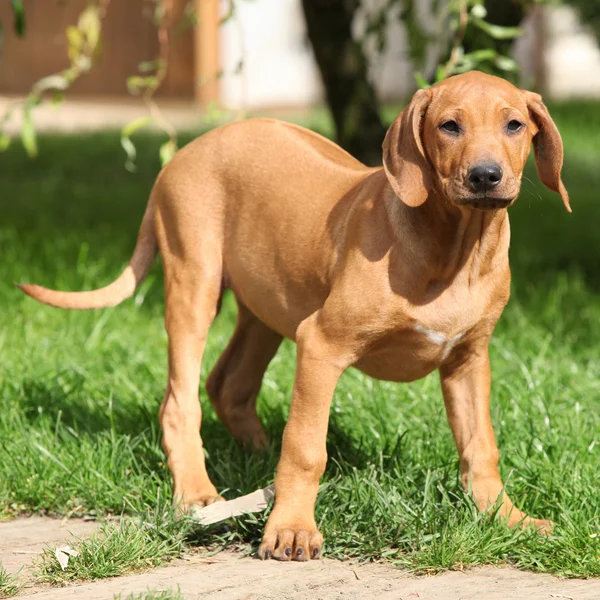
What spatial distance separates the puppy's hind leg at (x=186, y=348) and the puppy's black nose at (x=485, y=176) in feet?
4.27

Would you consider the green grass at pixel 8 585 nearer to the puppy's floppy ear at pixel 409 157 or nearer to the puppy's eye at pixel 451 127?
the puppy's floppy ear at pixel 409 157

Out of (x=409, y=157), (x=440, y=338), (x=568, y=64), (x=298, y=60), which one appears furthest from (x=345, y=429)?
(x=568, y=64)

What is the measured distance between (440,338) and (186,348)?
1.05 metres

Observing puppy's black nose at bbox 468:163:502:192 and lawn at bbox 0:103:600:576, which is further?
lawn at bbox 0:103:600:576

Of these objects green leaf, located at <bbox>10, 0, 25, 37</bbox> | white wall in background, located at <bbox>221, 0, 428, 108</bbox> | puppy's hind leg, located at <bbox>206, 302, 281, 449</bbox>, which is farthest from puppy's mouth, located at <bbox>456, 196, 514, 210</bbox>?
white wall in background, located at <bbox>221, 0, 428, 108</bbox>

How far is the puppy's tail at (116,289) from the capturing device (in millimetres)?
4273

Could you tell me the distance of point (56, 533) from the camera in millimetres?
3832

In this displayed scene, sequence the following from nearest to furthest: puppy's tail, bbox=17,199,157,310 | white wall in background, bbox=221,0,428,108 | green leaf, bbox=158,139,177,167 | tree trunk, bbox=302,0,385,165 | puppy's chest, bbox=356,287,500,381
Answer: puppy's chest, bbox=356,287,500,381 → puppy's tail, bbox=17,199,157,310 → green leaf, bbox=158,139,177,167 → tree trunk, bbox=302,0,385,165 → white wall in background, bbox=221,0,428,108

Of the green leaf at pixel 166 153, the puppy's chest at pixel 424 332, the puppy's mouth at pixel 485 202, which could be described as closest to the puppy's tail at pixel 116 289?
the green leaf at pixel 166 153

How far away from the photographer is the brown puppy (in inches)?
135

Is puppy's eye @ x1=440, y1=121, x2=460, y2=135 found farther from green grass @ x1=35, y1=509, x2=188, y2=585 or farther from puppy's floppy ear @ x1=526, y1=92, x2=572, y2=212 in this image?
green grass @ x1=35, y1=509, x2=188, y2=585

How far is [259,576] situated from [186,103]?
15.6 m

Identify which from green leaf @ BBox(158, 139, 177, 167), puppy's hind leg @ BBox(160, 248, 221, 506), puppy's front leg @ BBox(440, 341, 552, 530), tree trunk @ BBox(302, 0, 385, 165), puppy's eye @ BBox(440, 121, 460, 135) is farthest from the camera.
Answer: tree trunk @ BBox(302, 0, 385, 165)

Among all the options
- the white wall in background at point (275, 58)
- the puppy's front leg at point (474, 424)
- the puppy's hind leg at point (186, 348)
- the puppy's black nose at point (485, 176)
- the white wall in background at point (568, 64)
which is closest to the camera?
the puppy's black nose at point (485, 176)
